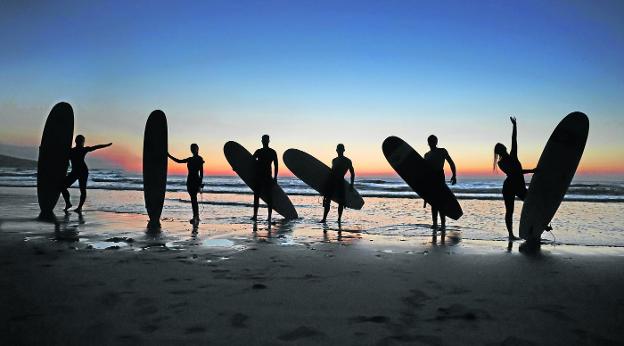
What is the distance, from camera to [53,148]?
908cm

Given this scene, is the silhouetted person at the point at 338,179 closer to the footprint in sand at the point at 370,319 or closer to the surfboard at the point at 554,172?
the surfboard at the point at 554,172

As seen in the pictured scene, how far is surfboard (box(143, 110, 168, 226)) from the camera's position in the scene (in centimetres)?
834

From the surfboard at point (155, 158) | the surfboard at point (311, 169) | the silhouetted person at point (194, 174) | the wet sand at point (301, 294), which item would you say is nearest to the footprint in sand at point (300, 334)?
the wet sand at point (301, 294)

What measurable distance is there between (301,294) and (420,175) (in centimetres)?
604

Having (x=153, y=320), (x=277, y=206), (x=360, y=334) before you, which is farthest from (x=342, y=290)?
(x=277, y=206)

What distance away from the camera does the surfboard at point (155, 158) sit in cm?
834

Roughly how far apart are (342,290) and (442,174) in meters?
5.86

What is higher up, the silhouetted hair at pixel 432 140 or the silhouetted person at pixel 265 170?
the silhouetted hair at pixel 432 140

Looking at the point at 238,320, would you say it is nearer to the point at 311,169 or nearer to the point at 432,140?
the point at 432,140

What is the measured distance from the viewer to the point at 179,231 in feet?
23.5

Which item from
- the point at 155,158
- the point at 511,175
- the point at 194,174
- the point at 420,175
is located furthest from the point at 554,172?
the point at 155,158

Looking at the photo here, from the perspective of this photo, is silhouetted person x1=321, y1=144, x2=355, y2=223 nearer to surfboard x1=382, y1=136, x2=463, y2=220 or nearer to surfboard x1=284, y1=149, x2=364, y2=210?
surfboard x1=284, y1=149, x2=364, y2=210

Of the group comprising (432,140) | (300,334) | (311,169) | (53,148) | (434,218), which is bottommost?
(300,334)

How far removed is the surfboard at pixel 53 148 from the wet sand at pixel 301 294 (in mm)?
3451
